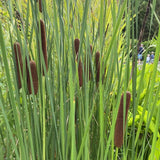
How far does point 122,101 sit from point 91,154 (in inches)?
11.6

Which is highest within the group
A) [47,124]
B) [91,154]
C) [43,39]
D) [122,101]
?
[43,39]

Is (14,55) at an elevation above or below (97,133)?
above

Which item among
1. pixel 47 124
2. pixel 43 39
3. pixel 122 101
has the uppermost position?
pixel 43 39

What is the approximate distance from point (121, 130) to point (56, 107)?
0.21 meters

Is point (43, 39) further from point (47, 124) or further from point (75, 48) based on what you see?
point (47, 124)

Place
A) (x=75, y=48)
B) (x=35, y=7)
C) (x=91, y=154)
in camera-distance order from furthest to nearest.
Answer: (x=91, y=154)
(x=75, y=48)
(x=35, y=7)

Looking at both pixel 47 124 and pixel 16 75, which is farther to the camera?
pixel 47 124

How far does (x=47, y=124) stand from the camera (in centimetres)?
68

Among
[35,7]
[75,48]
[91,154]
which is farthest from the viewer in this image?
[91,154]

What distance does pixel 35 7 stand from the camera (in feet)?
1.47

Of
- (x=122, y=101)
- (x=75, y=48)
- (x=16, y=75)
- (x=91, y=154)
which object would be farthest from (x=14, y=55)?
(x=91, y=154)

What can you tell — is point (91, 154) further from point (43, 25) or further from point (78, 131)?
point (43, 25)

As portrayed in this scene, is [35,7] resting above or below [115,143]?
above

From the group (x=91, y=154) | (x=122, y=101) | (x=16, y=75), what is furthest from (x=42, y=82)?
(x=91, y=154)
